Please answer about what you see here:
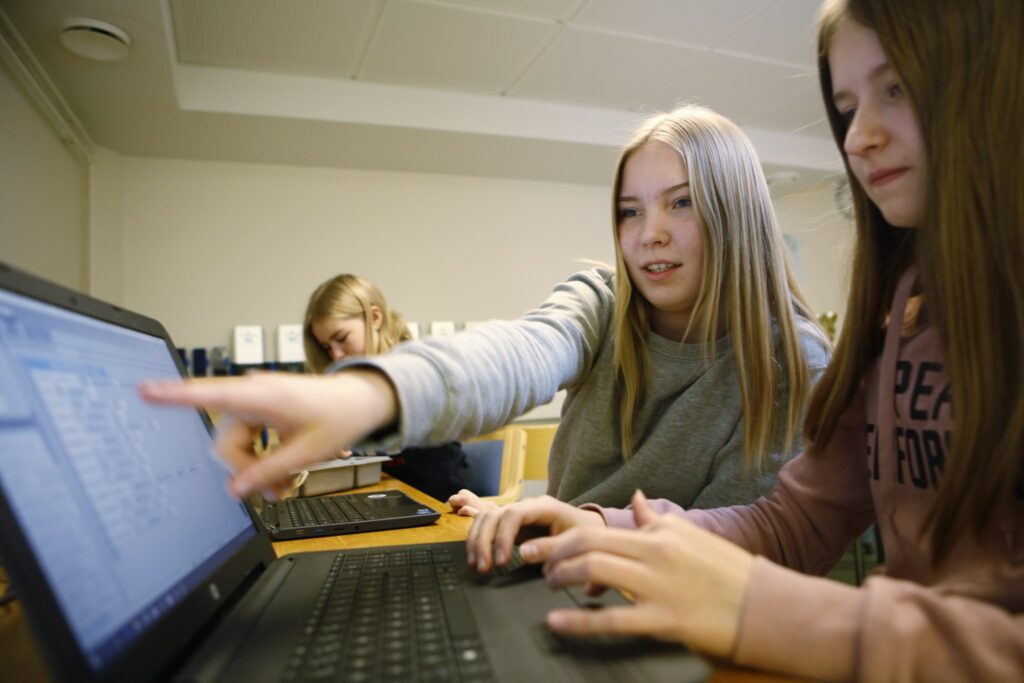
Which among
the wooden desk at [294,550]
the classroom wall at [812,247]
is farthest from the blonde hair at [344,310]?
the classroom wall at [812,247]

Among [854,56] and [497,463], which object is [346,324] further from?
[854,56]

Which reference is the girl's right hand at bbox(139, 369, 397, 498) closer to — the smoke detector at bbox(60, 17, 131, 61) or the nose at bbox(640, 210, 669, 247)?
the nose at bbox(640, 210, 669, 247)

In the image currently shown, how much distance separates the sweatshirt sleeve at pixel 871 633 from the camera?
34 centimetres

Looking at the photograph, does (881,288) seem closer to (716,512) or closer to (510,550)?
(716,512)

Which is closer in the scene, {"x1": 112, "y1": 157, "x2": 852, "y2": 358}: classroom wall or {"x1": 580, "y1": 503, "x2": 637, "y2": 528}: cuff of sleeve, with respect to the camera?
{"x1": 580, "y1": 503, "x2": 637, "y2": 528}: cuff of sleeve

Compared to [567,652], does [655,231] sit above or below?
above

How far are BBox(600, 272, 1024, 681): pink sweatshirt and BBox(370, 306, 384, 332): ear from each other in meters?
1.51

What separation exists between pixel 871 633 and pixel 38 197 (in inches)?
114

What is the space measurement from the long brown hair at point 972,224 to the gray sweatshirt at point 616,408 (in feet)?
1.25

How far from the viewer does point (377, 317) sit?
2076 mm

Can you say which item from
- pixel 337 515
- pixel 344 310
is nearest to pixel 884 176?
pixel 337 515

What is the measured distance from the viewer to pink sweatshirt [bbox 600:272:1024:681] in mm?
345

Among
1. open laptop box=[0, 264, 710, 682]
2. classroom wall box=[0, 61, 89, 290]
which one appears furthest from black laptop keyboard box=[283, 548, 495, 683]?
classroom wall box=[0, 61, 89, 290]

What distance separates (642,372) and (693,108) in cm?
45
